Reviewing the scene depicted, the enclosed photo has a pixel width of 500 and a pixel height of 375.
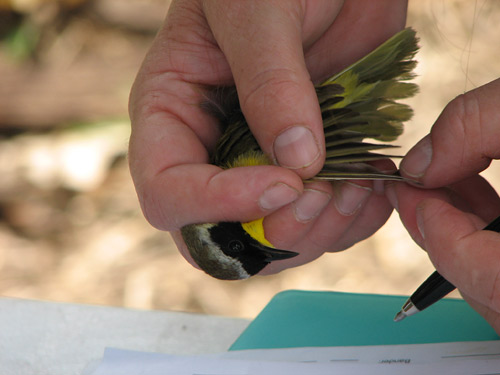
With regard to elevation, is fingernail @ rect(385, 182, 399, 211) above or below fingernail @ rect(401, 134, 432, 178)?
below

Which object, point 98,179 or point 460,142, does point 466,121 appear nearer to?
point 460,142

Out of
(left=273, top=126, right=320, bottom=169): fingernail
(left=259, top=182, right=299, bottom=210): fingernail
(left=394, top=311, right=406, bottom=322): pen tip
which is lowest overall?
(left=394, top=311, right=406, bottom=322): pen tip

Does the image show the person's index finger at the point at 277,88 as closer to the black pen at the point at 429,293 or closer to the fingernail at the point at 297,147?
the fingernail at the point at 297,147

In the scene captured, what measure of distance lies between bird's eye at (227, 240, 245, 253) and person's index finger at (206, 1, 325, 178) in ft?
1.19

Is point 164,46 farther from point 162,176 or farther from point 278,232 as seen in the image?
point 278,232

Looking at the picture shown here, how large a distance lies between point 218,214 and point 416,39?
75 cm

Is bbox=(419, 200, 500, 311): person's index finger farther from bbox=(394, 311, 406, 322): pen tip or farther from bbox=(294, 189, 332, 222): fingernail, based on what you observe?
bbox=(294, 189, 332, 222): fingernail

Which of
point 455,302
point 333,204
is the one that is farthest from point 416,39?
point 455,302

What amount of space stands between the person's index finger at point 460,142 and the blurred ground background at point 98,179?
89.1 inches

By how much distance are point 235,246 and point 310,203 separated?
10.5 inches

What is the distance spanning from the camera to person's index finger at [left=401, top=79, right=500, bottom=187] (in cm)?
137

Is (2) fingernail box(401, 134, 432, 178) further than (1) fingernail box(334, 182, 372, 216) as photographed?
No

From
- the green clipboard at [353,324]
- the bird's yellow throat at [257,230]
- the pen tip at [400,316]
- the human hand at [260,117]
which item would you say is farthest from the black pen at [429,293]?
the bird's yellow throat at [257,230]

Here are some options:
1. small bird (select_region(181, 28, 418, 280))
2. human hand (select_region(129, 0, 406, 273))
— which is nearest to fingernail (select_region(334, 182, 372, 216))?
human hand (select_region(129, 0, 406, 273))
